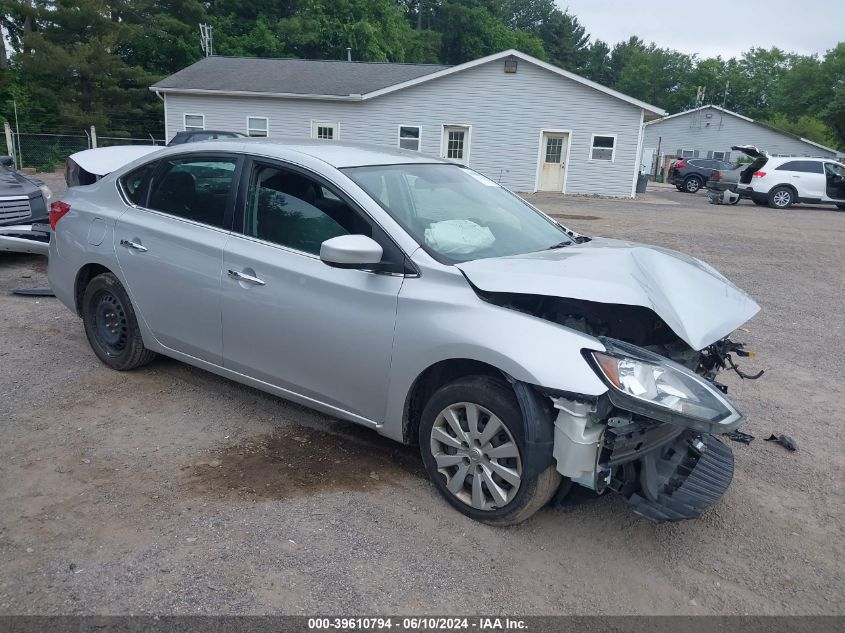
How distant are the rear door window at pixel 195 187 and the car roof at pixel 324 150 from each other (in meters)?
0.09

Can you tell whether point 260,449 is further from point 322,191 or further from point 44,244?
point 44,244

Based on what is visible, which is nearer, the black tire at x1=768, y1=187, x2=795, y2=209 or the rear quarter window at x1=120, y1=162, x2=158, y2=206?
the rear quarter window at x1=120, y1=162, x2=158, y2=206

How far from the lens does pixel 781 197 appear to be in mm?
23766

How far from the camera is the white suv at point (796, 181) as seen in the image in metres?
23.5

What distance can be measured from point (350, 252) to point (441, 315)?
21.1 inches

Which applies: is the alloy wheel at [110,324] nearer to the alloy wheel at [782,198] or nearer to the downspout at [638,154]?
the downspout at [638,154]

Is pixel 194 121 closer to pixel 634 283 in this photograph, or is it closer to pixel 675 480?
pixel 634 283

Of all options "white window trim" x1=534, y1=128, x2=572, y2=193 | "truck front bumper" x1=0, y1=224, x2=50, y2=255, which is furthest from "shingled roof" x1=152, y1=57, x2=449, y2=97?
"truck front bumper" x1=0, y1=224, x2=50, y2=255

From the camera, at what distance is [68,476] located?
147 inches

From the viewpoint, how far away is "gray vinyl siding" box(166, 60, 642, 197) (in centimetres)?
2548

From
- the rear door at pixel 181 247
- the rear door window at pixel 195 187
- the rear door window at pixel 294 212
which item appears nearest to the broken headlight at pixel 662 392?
the rear door window at pixel 294 212

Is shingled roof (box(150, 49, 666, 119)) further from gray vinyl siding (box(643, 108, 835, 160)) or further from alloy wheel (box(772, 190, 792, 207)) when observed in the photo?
gray vinyl siding (box(643, 108, 835, 160))

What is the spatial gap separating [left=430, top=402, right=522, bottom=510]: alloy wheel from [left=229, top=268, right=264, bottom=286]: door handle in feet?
4.41

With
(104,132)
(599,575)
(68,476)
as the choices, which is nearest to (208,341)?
(68,476)
